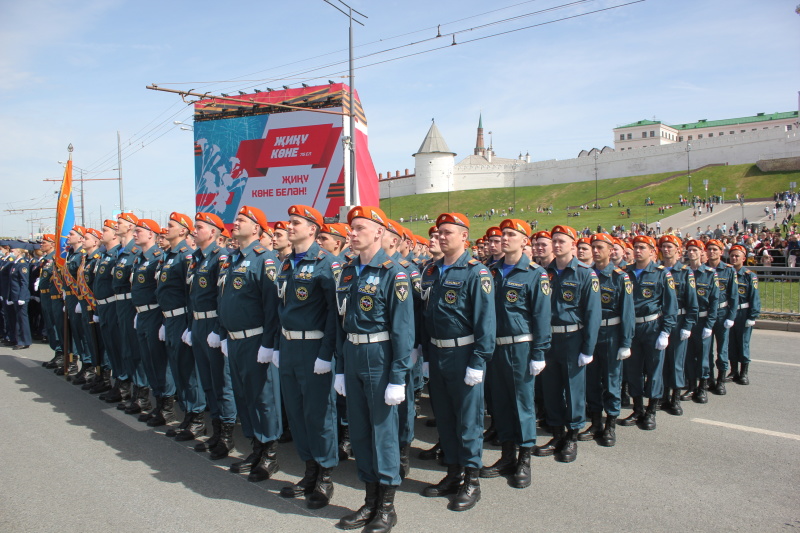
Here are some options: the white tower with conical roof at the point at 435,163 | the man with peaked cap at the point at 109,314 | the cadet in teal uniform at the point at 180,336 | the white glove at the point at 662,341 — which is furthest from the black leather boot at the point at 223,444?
the white tower with conical roof at the point at 435,163

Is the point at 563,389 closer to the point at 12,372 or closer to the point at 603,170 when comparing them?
the point at 12,372

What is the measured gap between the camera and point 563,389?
17.3 feet

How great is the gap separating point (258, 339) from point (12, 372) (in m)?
6.50

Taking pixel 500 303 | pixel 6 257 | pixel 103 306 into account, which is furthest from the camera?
pixel 6 257

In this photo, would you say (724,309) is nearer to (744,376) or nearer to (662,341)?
(744,376)

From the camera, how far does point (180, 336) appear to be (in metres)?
5.77

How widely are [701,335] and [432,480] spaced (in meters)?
4.31

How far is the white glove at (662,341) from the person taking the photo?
19.5ft

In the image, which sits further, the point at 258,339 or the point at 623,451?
the point at 623,451

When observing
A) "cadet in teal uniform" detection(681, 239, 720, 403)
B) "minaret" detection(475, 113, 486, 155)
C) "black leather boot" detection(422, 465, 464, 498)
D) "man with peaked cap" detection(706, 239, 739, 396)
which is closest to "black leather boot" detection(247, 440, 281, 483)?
"black leather boot" detection(422, 465, 464, 498)

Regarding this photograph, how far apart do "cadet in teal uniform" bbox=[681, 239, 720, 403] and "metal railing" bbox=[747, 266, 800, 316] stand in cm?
590

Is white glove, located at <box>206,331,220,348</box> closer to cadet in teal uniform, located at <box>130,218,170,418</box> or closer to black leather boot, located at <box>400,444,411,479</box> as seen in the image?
cadet in teal uniform, located at <box>130,218,170,418</box>

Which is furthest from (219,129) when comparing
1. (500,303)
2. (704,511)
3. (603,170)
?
(603,170)

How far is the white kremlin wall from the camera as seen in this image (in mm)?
70938
